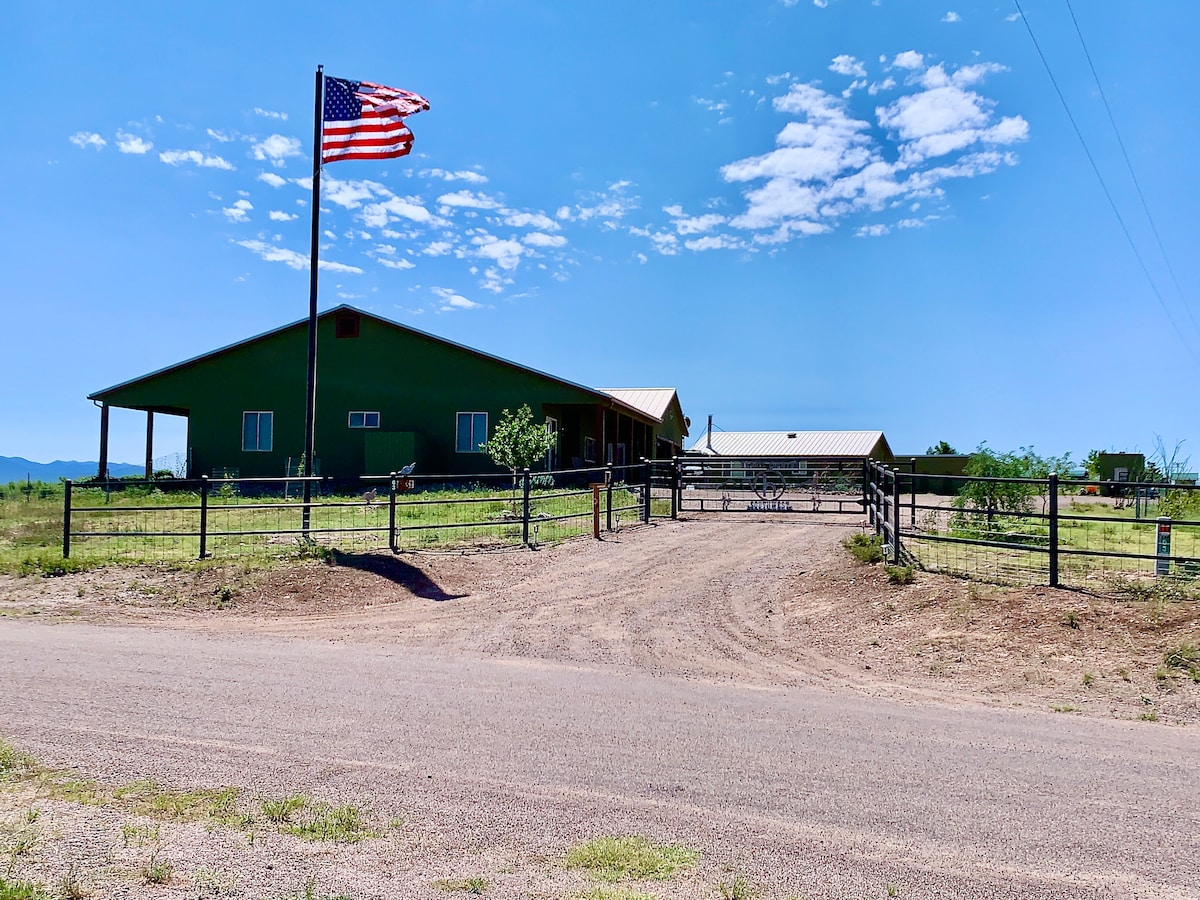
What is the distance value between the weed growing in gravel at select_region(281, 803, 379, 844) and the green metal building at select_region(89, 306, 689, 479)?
24.6 meters

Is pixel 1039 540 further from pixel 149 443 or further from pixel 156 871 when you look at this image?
pixel 149 443

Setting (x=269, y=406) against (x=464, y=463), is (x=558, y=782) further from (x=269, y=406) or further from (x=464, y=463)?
(x=269, y=406)

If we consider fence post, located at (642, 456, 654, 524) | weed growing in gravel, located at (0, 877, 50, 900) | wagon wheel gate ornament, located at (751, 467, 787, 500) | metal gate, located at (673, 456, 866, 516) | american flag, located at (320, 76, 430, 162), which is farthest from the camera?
wagon wheel gate ornament, located at (751, 467, 787, 500)

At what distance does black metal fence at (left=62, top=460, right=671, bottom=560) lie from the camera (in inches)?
550

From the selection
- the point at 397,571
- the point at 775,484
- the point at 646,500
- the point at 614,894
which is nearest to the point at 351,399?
the point at 646,500

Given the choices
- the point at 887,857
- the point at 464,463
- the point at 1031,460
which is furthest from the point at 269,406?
the point at 887,857

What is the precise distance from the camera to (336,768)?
4.93 metres

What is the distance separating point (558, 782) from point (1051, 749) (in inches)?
131

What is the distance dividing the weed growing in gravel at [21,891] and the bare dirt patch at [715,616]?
208 inches

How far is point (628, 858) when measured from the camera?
379 centimetres

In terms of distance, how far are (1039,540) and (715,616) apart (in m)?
6.34

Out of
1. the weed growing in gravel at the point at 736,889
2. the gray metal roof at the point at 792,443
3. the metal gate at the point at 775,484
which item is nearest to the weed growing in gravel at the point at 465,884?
the weed growing in gravel at the point at 736,889

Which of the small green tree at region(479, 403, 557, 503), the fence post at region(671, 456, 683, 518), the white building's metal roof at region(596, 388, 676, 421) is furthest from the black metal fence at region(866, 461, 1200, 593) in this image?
the white building's metal roof at region(596, 388, 676, 421)

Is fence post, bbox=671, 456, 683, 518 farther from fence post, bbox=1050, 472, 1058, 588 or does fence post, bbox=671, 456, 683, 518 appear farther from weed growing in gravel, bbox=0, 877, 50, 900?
weed growing in gravel, bbox=0, 877, 50, 900
